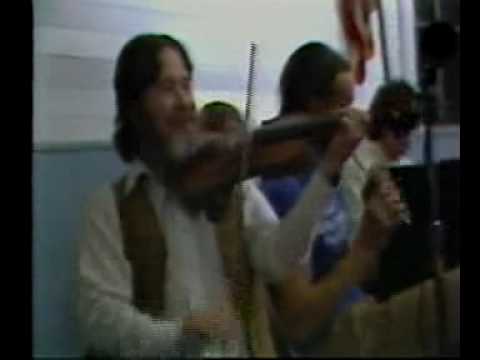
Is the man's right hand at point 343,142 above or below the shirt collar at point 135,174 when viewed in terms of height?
above

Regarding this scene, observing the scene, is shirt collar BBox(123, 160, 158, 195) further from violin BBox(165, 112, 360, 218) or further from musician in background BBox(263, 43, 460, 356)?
musician in background BBox(263, 43, 460, 356)

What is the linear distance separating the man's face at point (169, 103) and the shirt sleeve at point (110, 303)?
166 mm

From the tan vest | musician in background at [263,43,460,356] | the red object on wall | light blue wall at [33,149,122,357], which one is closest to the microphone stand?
musician in background at [263,43,460,356]

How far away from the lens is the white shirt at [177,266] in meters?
1.64

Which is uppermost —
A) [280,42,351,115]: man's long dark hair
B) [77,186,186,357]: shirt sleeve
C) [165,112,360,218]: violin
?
[280,42,351,115]: man's long dark hair

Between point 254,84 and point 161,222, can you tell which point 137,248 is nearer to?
point 161,222

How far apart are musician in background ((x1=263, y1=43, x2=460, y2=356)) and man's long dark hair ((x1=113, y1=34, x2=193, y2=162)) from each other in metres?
0.25

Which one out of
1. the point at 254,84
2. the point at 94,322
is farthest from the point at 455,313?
the point at 94,322

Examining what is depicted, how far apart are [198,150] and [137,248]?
8.8 inches

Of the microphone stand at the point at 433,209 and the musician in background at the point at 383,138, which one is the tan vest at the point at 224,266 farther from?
the microphone stand at the point at 433,209

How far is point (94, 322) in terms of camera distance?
65.4 inches

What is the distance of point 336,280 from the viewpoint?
1.64 metres

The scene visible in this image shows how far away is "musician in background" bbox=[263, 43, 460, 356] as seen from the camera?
5.38 ft

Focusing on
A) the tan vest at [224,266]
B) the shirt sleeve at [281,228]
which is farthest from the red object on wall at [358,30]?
the tan vest at [224,266]
